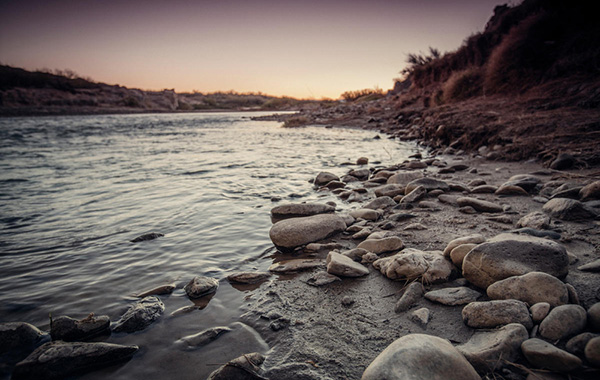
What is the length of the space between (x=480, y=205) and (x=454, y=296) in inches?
70.0

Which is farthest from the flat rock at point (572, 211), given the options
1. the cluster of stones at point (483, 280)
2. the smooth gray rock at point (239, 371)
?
the smooth gray rock at point (239, 371)

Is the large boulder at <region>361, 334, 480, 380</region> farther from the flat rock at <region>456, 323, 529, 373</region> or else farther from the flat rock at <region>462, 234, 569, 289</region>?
the flat rock at <region>462, 234, 569, 289</region>

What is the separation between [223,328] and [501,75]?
12.0 metres

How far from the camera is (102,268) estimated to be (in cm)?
241

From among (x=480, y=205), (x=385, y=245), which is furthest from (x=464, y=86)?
(x=385, y=245)

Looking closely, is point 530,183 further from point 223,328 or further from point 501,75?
point 501,75

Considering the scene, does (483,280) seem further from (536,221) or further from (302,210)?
(302,210)

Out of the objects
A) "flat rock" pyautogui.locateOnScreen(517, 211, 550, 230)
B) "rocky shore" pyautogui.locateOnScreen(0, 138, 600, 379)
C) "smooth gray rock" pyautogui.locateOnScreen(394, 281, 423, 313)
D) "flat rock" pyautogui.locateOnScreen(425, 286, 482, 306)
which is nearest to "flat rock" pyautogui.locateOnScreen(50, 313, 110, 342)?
"rocky shore" pyautogui.locateOnScreen(0, 138, 600, 379)

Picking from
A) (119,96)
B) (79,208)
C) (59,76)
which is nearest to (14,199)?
(79,208)

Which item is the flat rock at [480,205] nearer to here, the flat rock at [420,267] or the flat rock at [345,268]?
the flat rock at [420,267]

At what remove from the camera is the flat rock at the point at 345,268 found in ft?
7.02

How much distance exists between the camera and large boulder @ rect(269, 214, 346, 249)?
2.71m

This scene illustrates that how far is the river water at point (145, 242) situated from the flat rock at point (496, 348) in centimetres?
100

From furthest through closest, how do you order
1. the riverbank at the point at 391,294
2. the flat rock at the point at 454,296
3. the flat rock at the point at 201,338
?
1. the flat rock at the point at 454,296
2. the flat rock at the point at 201,338
3. the riverbank at the point at 391,294
